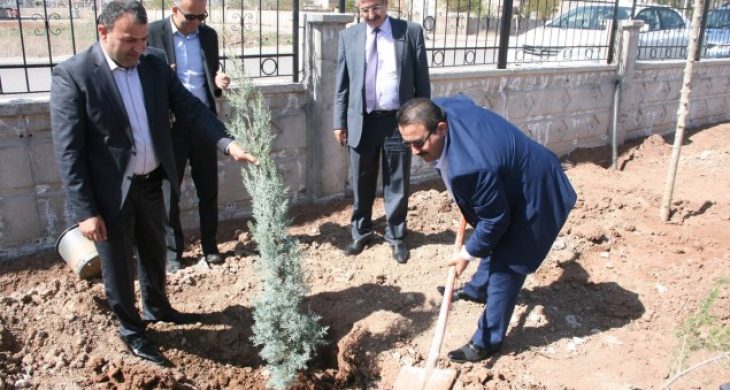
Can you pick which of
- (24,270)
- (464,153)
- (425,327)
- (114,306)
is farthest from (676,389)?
(24,270)

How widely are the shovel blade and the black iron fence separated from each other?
2100mm

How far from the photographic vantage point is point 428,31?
672 centimetres

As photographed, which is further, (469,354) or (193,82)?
(193,82)

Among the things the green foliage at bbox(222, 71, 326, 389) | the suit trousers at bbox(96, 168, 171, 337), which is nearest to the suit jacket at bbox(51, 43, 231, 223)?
the suit trousers at bbox(96, 168, 171, 337)

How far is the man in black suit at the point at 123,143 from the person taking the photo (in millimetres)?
2982

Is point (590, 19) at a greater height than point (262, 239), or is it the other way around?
point (590, 19)

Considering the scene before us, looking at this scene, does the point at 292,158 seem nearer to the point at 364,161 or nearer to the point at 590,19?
the point at 364,161

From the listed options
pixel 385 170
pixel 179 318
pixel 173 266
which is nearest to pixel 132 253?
pixel 179 318

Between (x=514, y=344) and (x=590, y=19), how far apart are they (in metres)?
6.00

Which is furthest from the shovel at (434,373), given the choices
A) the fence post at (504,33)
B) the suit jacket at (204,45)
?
the fence post at (504,33)

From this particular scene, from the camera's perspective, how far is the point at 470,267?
4848 mm

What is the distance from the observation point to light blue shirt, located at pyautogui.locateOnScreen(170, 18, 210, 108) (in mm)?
4238

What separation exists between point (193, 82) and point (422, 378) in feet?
8.63

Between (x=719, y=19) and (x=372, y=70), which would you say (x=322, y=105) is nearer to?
(x=372, y=70)
